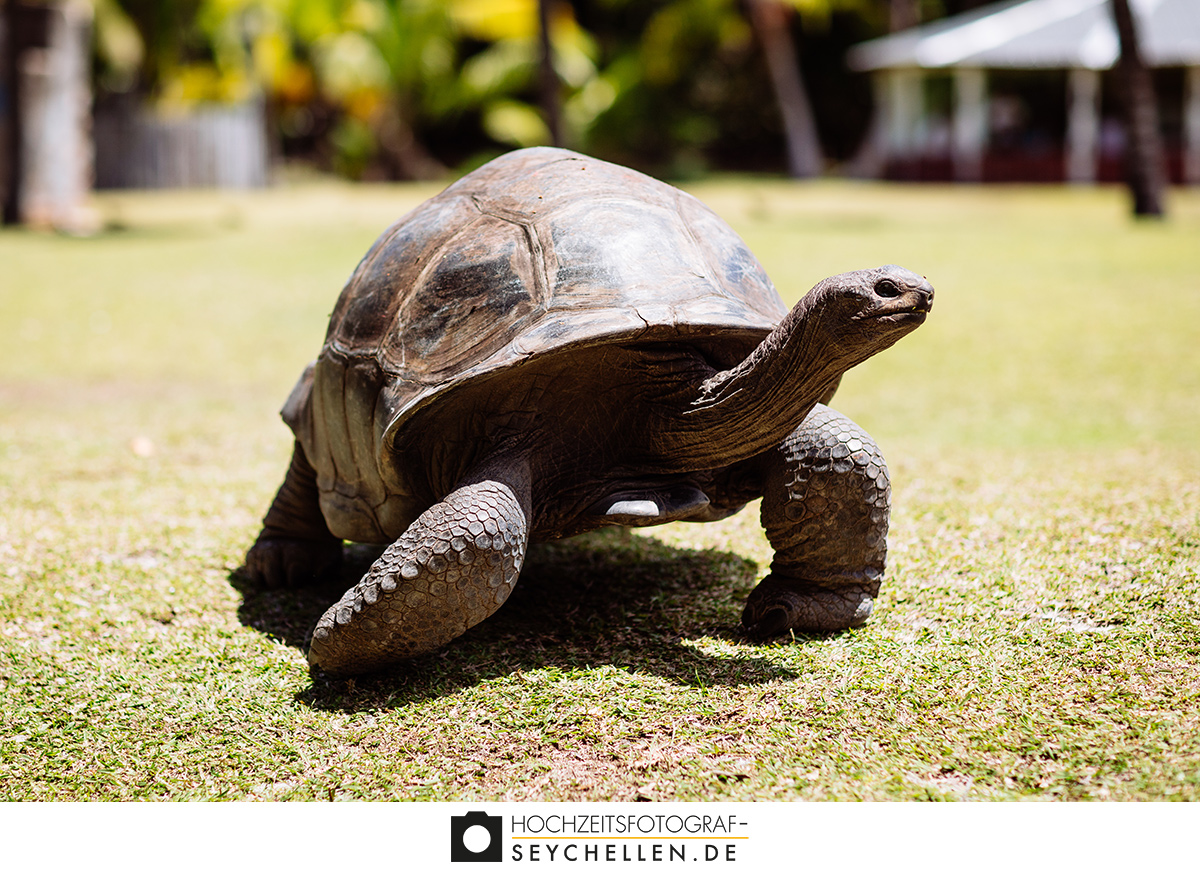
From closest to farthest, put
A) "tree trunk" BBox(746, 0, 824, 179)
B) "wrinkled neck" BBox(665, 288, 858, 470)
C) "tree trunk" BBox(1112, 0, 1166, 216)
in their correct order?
1. "wrinkled neck" BBox(665, 288, 858, 470)
2. "tree trunk" BBox(1112, 0, 1166, 216)
3. "tree trunk" BBox(746, 0, 824, 179)

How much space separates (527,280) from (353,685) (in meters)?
1.02

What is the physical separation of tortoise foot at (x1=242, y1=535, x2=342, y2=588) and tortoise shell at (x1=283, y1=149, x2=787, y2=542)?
356 millimetres

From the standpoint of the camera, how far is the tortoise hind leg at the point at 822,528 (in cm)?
277

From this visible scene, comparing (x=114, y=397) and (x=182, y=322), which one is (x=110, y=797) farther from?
(x=182, y=322)

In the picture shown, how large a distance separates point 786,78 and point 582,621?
2240 cm

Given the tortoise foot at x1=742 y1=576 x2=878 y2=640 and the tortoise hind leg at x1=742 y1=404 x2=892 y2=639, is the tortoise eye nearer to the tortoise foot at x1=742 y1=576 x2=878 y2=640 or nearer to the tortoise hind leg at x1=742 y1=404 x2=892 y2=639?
the tortoise hind leg at x1=742 y1=404 x2=892 y2=639

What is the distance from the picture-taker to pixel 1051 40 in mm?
21672

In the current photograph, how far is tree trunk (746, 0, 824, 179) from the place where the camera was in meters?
22.6

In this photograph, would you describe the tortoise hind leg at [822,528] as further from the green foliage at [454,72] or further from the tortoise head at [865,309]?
the green foliage at [454,72]
